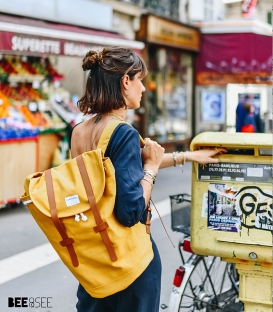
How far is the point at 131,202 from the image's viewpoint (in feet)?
7.33

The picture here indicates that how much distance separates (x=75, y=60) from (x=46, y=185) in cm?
882

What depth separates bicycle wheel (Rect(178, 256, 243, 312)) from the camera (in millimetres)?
3742

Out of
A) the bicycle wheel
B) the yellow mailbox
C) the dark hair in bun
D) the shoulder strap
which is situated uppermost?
the dark hair in bun

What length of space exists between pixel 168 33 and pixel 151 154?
1091 cm

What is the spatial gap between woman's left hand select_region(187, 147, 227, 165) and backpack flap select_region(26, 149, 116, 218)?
75cm

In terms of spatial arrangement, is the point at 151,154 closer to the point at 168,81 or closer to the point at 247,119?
the point at 247,119

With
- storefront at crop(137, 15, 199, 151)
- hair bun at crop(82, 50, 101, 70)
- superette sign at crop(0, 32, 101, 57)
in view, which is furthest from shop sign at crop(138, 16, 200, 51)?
hair bun at crop(82, 50, 101, 70)

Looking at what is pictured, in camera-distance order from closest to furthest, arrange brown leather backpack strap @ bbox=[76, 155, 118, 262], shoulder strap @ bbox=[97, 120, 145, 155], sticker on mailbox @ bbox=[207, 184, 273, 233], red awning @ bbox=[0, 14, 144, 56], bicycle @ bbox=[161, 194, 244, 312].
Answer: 1. brown leather backpack strap @ bbox=[76, 155, 118, 262]
2. shoulder strap @ bbox=[97, 120, 145, 155]
3. sticker on mailbox @ bbox=[207, 184, 273, 233]
4. bicycle @ bbox=[161, 194, 244, 312]
5. red awning @ bbox=[0, 14, 144, 56]

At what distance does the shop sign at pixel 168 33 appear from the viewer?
12.1 metres

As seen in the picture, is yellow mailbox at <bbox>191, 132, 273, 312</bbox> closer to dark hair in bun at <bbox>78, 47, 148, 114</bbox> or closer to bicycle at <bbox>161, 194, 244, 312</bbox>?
bicycle at <bbox>161, 194, 244, 312</bbox>

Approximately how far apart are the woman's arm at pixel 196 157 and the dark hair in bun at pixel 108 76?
1.69 ft

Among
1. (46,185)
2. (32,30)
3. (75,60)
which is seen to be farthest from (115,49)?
(75,60)

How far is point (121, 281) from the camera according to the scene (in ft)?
7.57

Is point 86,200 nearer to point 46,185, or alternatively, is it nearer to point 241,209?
point 46,185
